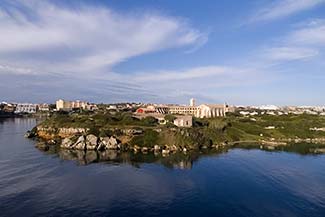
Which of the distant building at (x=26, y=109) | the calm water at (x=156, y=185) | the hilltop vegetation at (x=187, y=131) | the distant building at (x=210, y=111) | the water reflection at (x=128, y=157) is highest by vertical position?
the distant building at (x=26, y=109)

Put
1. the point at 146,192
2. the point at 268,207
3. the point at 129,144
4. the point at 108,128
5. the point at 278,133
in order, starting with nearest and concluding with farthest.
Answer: the point at 268,207 → the point at 146,192 → the point at 129,144 → the point at 108,128 → the point at 278,133

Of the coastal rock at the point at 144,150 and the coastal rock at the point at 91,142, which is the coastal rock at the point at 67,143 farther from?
the coastal rock at the point at 144,150

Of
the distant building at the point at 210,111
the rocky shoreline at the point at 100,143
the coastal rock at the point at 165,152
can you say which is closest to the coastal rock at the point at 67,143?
the rocky shoreline at the point at 100,143

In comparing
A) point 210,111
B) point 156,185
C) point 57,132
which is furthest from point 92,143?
point 210,111

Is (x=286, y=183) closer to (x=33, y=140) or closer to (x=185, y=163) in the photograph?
(x=185, y=163)

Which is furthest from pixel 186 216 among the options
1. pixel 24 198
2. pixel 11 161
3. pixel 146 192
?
pixel 11 161

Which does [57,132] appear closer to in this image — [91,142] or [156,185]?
[91,142]
